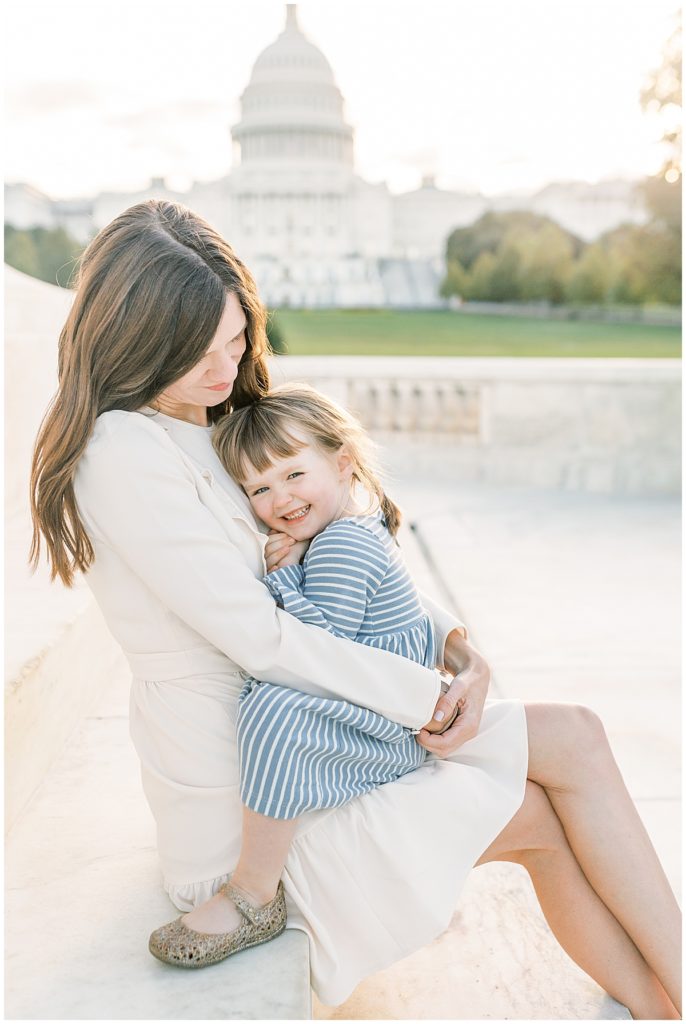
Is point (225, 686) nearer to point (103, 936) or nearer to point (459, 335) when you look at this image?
point (103, 936)

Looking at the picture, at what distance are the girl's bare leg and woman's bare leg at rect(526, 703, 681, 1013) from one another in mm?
435

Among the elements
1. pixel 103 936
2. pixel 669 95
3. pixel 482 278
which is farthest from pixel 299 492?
pixel 482 278

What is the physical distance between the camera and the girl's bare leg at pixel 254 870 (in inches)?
54.0

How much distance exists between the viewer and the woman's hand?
1515 millimetres

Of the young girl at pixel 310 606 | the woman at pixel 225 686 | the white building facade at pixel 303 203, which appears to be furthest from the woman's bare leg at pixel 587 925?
the white building facade at pixel 303 203

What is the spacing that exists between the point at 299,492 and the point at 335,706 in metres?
0.37

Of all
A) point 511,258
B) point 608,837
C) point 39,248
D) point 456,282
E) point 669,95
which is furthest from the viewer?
point 39,248

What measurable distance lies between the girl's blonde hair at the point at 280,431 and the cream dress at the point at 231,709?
94mm

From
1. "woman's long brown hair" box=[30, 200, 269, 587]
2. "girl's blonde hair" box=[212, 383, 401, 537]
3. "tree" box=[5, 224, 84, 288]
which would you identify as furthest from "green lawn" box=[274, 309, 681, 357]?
"woman's long brown hair" box=[30, 200, 269, 587]

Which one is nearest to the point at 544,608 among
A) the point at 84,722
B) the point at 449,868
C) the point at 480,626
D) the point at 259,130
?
the point at 480,626

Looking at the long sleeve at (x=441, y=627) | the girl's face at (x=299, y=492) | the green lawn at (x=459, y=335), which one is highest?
the girl's face at (x=299, y=492)

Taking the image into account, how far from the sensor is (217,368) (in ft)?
5.04

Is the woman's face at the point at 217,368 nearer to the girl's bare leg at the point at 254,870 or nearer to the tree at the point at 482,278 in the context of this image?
the girl's bare leg at the point at 254,870

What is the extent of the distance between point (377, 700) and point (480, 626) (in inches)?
94.3
